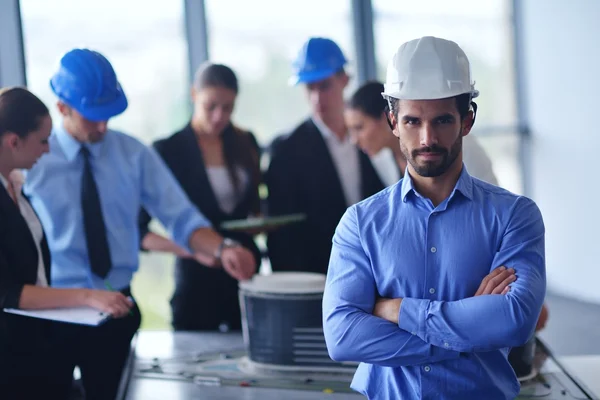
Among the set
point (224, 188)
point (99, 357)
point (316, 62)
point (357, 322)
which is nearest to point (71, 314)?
point (99, 357)

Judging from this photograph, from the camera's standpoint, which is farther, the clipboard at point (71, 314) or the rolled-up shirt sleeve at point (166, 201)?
the rolled-up shirt sleeve at point (166, 201)

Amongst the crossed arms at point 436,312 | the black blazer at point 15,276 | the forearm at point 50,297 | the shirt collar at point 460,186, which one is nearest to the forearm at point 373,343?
the crossed arms at point 436,312

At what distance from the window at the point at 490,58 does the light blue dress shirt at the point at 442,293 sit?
4898 millimetres

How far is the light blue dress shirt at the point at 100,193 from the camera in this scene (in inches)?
102

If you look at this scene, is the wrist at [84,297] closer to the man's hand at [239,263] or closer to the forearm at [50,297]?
the forearm at [50,297]

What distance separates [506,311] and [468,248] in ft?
0.48

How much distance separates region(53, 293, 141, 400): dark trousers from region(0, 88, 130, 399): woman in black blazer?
0.09m

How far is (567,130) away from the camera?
618 cm

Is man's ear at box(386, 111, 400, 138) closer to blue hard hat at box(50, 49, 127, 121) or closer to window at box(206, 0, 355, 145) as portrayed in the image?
blue hard hat at box(50, 49, 127, 121)

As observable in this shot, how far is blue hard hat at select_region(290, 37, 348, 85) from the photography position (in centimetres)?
350

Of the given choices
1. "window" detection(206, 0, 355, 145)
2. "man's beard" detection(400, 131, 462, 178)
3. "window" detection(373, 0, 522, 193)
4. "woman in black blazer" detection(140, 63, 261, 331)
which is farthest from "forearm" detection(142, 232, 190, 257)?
"window" detection(373, 0, 522, 193)

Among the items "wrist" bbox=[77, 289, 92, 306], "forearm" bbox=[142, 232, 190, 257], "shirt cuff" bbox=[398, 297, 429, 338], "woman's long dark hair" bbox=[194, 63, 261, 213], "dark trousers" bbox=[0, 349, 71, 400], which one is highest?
"woman's long dark hair" bbox=[194, 63, 261, 213]

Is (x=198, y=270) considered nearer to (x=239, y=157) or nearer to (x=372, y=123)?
(x=239, y=157)

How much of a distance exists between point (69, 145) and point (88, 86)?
0.21m
